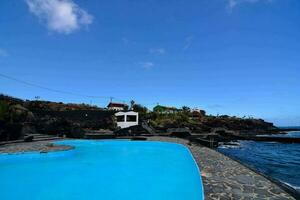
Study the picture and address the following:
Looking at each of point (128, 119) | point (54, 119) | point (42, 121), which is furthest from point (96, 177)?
point (128, 119)

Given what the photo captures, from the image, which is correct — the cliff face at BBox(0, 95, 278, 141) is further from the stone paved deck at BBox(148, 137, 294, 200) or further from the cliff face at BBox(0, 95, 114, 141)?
the stone paved deck at BBox(148, 137, 294, 200)

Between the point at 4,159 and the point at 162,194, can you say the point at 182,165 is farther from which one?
the point at 4,159

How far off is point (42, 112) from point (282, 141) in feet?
130

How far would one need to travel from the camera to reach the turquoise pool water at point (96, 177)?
9.65 metres

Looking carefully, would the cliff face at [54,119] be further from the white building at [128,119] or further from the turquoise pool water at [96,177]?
the turquoise pool water at [96,177]

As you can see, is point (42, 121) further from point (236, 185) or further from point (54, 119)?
point (236, 185)

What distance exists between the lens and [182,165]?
14.8m

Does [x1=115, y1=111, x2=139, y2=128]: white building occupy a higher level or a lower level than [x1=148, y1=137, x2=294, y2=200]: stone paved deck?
higher

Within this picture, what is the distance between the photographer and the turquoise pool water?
31.7 ft

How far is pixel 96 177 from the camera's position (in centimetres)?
1234

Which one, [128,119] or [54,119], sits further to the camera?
[128,119]

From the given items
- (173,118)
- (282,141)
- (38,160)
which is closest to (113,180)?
(38,160)

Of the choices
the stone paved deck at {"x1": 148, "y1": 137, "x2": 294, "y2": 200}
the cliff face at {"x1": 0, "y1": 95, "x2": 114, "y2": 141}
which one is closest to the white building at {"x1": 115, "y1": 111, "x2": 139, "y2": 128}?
the cliff face at {"x1": 0, "y1": 95, "x2": 114, "y2": 141}

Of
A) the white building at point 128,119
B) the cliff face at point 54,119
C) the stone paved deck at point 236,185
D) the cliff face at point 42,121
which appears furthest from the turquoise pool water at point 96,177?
the white building at point 128,119
